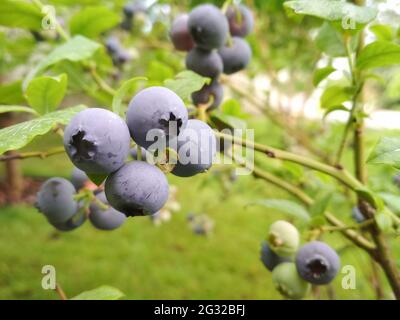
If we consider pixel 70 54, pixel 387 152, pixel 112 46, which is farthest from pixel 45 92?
pixel 112 46

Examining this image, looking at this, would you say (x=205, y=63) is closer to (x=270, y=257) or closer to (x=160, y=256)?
(x=270, y=257)

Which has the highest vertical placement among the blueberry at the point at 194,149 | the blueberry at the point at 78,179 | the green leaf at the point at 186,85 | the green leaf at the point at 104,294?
the green leaf at the point at 186,85

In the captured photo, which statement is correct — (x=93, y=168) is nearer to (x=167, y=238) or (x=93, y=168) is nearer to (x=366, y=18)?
(x=366, y=18)

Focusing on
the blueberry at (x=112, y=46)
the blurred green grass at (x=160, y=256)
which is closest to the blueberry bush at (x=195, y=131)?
the blueberry at (x=112, y=46)

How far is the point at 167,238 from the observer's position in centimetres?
Result: 337

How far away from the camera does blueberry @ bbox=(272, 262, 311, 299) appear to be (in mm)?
944

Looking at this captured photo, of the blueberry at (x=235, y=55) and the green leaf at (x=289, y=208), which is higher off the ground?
the blueberry at (x=235, y=55)

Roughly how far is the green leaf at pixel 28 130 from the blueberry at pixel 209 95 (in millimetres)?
Answer: 349

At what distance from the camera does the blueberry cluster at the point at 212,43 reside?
876 millimetres

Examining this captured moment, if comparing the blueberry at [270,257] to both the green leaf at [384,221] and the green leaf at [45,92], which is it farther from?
the green leaf at [45,92]

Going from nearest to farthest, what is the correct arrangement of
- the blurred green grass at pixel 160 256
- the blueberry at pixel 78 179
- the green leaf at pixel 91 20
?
the blueberry at pixel 78 179, the green leaf at pixel 91 20, the blurred green grass at pixel 160 256

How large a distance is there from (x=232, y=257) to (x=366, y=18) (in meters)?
2.55

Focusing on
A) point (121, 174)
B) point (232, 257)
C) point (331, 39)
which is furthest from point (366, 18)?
point (232, 257)
